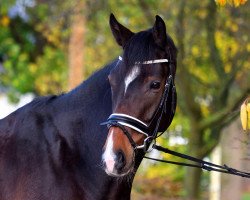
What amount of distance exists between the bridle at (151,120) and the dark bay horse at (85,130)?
27 mm

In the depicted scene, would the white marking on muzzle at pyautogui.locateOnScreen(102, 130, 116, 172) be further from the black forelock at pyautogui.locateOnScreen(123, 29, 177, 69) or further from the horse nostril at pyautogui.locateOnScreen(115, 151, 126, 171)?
the black forelock at pyautogui.locateOnScreen(123, 29, 177, 69)

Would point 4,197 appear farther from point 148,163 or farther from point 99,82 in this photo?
point 148,163

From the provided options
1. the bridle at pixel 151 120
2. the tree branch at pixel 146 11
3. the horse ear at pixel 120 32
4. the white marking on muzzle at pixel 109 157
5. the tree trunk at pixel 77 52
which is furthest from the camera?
the tree trunk at pixel 77 52

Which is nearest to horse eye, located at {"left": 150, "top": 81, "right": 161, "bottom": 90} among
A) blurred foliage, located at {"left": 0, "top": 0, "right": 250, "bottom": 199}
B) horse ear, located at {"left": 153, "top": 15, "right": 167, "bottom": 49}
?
horse ear, located at {"left": 153, "top": 15, "right": 167, "bottom": 49}

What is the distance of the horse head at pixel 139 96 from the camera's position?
482 cm

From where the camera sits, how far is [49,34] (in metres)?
18.4

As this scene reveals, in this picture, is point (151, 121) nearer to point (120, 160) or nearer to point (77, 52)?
point (120, 160)

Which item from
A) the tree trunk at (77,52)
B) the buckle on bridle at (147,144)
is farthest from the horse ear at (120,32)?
the tree trunk at (77,52)

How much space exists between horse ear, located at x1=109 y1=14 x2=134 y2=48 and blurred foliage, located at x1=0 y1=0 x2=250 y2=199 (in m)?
3.83

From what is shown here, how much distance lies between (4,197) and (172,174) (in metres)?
12.2

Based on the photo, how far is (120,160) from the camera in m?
4.77

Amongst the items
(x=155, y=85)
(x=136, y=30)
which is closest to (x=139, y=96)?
(x=155, y=85)

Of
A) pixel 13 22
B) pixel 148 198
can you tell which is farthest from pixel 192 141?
pixel 13 22

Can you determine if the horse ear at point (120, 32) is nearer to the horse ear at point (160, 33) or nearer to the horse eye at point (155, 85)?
the horse ear at point (160, 33)
